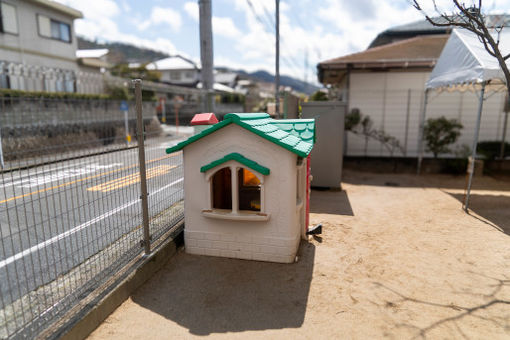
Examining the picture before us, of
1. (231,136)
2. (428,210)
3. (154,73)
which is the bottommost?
(428,210)

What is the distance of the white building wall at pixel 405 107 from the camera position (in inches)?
478

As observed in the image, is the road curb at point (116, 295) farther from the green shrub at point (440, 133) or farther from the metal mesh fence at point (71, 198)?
the green shrub at point (440, 133)

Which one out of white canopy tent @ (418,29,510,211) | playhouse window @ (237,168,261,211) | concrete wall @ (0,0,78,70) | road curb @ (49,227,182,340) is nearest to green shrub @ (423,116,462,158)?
white canopy tent @ (418,29,510,211)

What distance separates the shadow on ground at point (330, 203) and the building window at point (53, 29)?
770 inches

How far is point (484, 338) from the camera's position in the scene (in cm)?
299

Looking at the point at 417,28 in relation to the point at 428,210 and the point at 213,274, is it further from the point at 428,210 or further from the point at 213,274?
the point at 213,274

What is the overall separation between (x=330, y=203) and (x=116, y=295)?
5080mm

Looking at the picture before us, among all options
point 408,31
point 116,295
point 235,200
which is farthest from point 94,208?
point 408,31

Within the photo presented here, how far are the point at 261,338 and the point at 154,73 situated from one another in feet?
124

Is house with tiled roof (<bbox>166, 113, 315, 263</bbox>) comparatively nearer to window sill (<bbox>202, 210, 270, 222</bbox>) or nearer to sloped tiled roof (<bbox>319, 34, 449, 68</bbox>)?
window sill (<bbox>202, 210, 270, 222</bbox>)

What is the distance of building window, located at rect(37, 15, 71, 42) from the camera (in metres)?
19.7

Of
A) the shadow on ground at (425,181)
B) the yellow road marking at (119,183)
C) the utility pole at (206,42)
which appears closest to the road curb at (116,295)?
the yellow road marking at (119,183)

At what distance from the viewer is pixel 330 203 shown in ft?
24.5

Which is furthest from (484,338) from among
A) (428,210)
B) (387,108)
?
(387,108)
